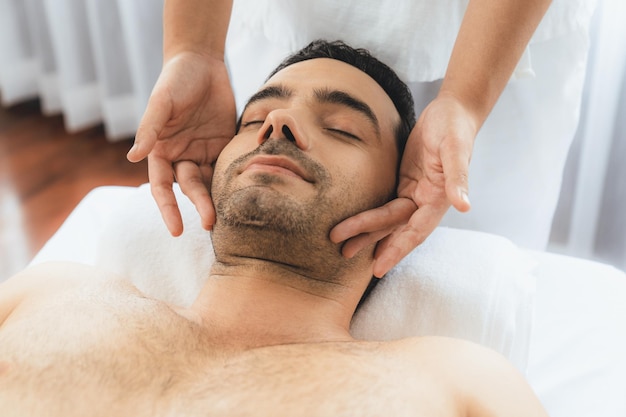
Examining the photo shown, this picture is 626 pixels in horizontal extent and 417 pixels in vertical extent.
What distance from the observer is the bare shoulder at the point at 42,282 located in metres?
1.32

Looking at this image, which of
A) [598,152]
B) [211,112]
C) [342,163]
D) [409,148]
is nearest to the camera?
[342,163]

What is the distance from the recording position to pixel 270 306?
131 cm

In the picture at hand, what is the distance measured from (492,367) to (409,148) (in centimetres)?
51

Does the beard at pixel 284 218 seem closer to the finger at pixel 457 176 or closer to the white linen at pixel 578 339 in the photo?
the finger at pixel 457 176

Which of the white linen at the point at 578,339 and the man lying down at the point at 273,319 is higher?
the man lying down at the point at 273,319

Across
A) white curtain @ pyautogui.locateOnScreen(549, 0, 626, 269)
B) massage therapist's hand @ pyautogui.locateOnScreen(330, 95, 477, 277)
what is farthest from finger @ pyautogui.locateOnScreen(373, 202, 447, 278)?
white curtain @ pyautogui.locateOnScreen(549, 0, 626, 269)

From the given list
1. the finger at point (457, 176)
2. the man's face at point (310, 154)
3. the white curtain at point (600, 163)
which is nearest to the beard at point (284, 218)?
the man's face at point (310, 154)

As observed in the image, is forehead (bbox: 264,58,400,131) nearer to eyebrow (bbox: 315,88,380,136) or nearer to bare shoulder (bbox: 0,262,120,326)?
eyebrow (bbox: 315,88,380,136)

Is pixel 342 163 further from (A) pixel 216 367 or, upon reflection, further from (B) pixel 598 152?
(B) pixel 598 152

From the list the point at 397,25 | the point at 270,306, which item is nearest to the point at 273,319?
the point at 270,306

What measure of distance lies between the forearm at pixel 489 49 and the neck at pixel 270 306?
480 millimetres

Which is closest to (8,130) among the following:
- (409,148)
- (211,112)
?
(211,112)

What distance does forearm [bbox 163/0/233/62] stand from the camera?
1.74 m

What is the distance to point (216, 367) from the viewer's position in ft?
3.81
